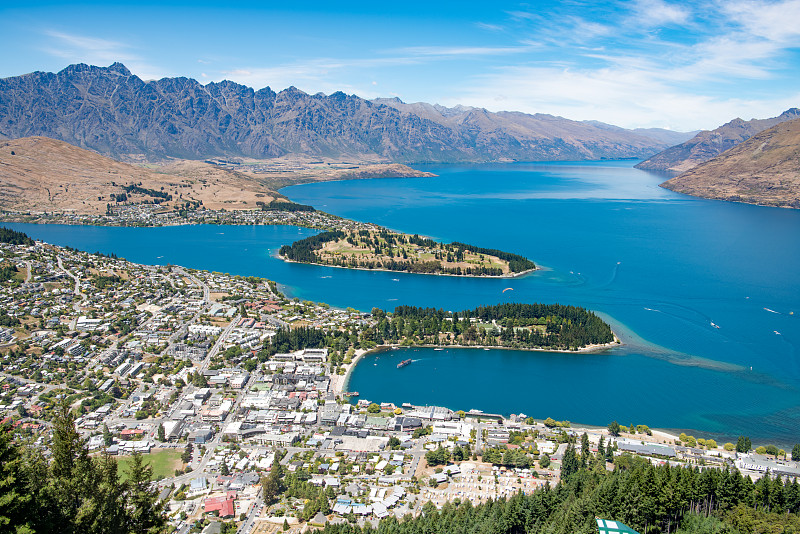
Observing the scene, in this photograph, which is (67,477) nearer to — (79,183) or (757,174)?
(79,183)

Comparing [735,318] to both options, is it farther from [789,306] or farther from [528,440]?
[528,440]

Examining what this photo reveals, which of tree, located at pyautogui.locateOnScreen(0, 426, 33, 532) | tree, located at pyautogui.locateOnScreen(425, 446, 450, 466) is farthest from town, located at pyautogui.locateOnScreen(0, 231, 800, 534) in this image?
tree, located at pyautogui.locateOnScreen(0, 426, 33, 532)

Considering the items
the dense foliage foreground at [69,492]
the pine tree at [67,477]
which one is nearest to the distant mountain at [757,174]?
the dense foliage foreground at [69,492]

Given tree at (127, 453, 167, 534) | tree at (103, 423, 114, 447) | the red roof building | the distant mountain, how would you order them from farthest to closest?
the distant mountain
tree at (103, 423, 114, 447)
the red roof building
tree at (127, 453, 167, 534)

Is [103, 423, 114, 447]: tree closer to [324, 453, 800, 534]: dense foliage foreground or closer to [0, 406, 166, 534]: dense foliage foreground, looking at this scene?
[324, 453, 800, 534]: dense foliage foreground

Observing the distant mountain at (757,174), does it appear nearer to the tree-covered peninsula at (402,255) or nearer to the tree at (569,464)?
the tree-covered peninsula at (402,255)
